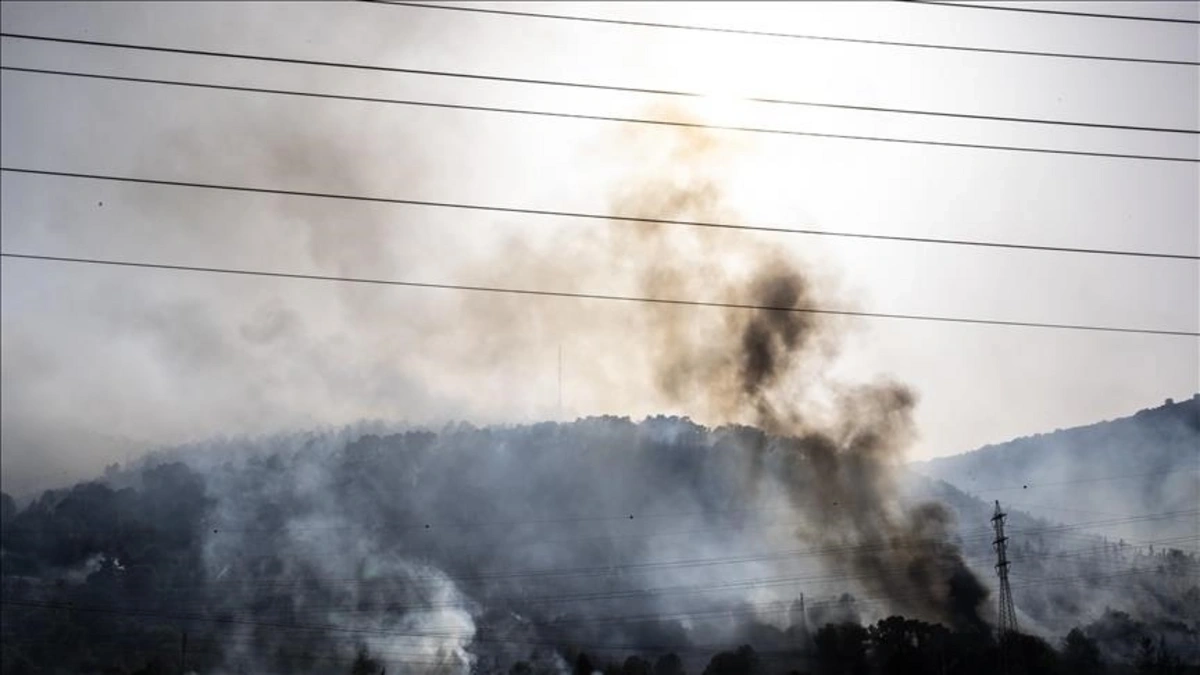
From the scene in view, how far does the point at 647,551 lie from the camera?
121000 millimetres

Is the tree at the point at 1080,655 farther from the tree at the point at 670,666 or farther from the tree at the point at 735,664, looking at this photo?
the tree at the point at 670,666

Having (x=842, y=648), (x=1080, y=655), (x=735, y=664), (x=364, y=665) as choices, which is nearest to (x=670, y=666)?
(x=735, y=664)

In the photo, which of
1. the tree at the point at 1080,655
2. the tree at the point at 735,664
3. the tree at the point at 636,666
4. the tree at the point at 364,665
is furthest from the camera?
the tree at the point at 364,665

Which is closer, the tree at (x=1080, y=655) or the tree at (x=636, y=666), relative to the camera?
the tree at (x=1080, y=655)

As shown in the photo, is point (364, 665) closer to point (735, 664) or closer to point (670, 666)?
point (670, 666)

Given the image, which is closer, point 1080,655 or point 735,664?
point 735,664

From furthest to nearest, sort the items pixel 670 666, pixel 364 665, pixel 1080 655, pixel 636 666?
pixel 364 665 < pixel 636 666 < pixel 670 666 < pixel 1080 655

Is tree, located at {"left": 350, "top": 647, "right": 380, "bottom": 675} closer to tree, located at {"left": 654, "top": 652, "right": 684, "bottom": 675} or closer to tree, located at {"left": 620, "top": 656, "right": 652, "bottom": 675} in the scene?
tree, located at {"left": 620, "top": 656, "right": 652, "bottom": 675}

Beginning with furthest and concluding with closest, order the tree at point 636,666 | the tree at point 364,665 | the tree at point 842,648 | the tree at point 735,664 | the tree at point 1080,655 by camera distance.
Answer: the tree at point 364,665, the tree at point 636,666, the tree at point 1080,655, the tree at point 735,664, the tree at point 842,648

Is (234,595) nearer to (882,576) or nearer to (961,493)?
(882,576)

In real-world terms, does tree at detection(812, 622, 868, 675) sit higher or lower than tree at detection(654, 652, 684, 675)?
higher

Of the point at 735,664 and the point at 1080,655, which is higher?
the point at 735,664

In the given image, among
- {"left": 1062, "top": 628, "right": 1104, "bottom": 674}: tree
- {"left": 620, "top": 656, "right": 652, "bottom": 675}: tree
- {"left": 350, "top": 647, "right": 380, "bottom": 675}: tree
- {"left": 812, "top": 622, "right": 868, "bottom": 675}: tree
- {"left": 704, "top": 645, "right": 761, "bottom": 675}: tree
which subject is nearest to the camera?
{"left": 812, "top": 622, "right": 868, "bottom": 675}: tree

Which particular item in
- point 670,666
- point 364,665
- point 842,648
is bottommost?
point 670,666
